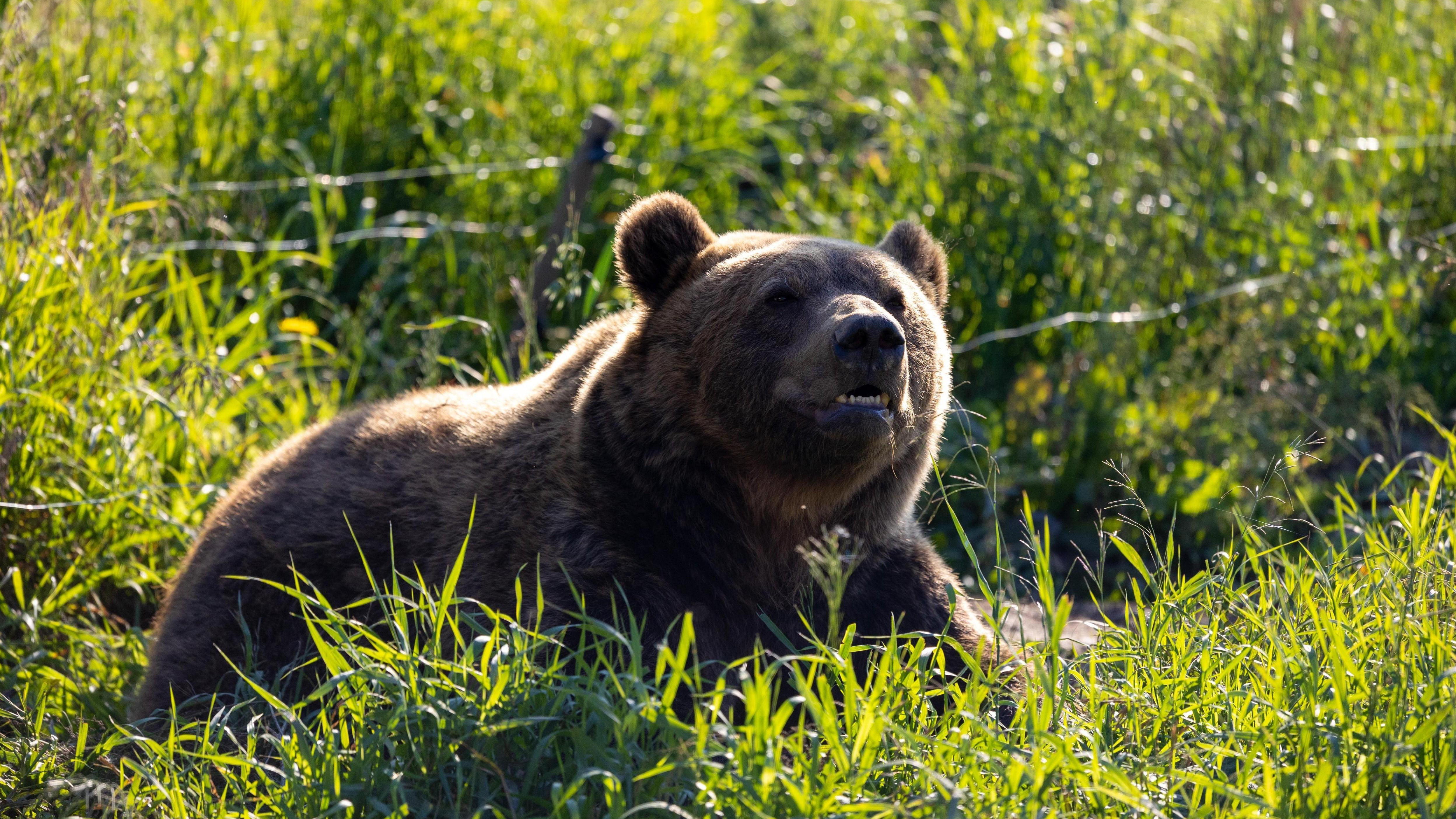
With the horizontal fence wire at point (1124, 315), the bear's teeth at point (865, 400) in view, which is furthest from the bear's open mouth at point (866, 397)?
the horizontal fence wire at point (1124, 315)

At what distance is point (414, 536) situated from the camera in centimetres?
320

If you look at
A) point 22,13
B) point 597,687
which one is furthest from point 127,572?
point 597,687

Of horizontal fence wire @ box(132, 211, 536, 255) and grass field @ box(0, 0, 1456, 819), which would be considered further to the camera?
horizontal fence wire @ box(132, 211, 536, 255)

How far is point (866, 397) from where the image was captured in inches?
112

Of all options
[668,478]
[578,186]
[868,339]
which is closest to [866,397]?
[868,339]

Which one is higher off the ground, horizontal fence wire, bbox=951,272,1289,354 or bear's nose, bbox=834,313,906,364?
bear's nose, bbox=834,313,906,364

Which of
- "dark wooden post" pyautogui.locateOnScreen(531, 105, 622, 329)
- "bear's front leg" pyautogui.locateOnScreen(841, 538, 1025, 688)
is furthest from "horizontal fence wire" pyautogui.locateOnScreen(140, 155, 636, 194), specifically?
"bear's front leg" pyautogui.locateOnScreen(841, 538, 1025, 688)

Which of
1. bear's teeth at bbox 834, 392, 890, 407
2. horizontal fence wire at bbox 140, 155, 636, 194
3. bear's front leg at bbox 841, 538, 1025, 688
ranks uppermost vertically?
horizontal fence wire at bbox 140, 155, 636, 194

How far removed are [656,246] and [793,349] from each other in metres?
0.55

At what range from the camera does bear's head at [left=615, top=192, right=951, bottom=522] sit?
2.81m

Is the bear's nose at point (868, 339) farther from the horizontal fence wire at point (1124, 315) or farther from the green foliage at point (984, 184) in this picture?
the horizontal fence wire at point (1124, 315)

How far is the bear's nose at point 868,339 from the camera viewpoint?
269 centimetres

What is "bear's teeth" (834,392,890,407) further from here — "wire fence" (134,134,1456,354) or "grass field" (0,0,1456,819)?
"wire fence" (134,134,1456,354)

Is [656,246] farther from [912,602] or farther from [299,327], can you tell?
[299,327]
